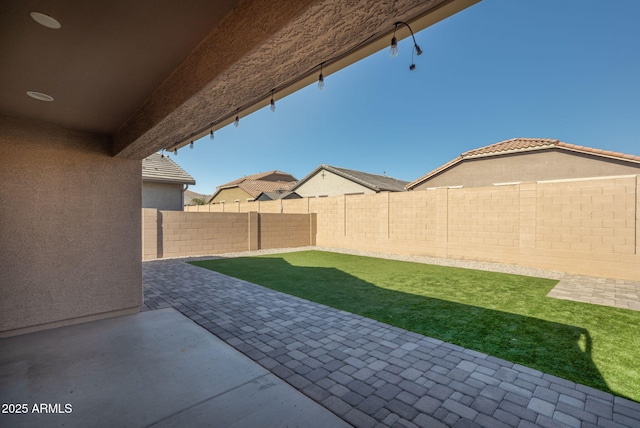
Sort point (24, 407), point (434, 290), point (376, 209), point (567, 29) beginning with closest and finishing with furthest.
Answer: point (24, 407)
point (434, 290)
point (567, 29)
point (376, 209)

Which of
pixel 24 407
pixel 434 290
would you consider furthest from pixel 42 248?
pixel 434 290

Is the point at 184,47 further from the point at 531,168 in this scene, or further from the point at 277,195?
the point at 277,195

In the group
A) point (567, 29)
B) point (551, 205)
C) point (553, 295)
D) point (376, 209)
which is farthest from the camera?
point (376, 209)

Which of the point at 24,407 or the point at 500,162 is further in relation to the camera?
the point at 500,162

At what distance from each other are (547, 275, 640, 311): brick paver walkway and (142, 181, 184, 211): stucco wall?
13.7 m

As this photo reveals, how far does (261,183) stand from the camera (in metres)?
29.5

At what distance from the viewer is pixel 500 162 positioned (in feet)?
43.8

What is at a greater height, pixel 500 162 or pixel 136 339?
pixel 500 162

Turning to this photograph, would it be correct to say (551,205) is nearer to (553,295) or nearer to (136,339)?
(553,295)

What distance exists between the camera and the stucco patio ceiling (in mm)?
1371

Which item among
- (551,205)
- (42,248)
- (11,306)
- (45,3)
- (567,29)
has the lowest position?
(11,306)

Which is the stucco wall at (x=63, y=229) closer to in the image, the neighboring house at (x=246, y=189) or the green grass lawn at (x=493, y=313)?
the green grass lawn at (x=493, y=313)

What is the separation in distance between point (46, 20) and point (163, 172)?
12189 mm

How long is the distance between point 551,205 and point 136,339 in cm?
941
